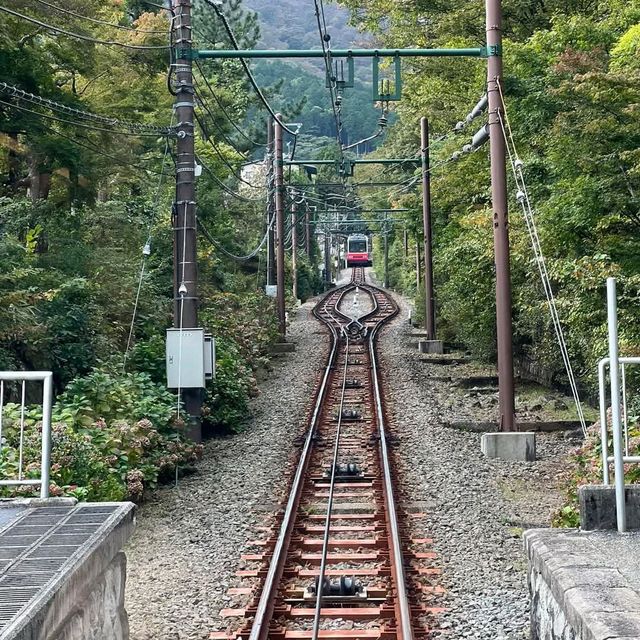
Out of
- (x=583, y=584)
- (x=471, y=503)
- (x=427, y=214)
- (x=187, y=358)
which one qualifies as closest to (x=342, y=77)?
Result: (x=187, y=358)

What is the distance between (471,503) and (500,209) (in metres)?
4.83

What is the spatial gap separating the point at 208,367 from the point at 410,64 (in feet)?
62.5

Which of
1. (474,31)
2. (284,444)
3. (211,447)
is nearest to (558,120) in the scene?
(284,444)

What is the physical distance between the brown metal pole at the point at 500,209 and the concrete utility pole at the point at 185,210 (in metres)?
4.46

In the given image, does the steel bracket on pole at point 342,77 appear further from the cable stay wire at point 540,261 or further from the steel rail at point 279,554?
the steel rail at point 279,554

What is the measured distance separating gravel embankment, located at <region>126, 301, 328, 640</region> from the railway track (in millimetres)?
253

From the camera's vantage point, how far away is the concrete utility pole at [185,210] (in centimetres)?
1357

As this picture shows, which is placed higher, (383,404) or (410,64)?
(410,64)

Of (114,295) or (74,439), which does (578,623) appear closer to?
(74,439)

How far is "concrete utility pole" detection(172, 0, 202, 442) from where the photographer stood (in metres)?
13.6

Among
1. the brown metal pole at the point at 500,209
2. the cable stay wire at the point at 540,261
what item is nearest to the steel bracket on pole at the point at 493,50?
the brown metal pole at the point at 500,209

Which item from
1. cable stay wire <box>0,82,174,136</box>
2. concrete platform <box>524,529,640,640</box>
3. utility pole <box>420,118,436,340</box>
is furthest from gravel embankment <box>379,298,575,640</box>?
utility pole <box>420,118,436,340</box>

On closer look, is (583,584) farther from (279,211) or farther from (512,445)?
(279,211)

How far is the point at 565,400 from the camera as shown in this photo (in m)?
17.5
